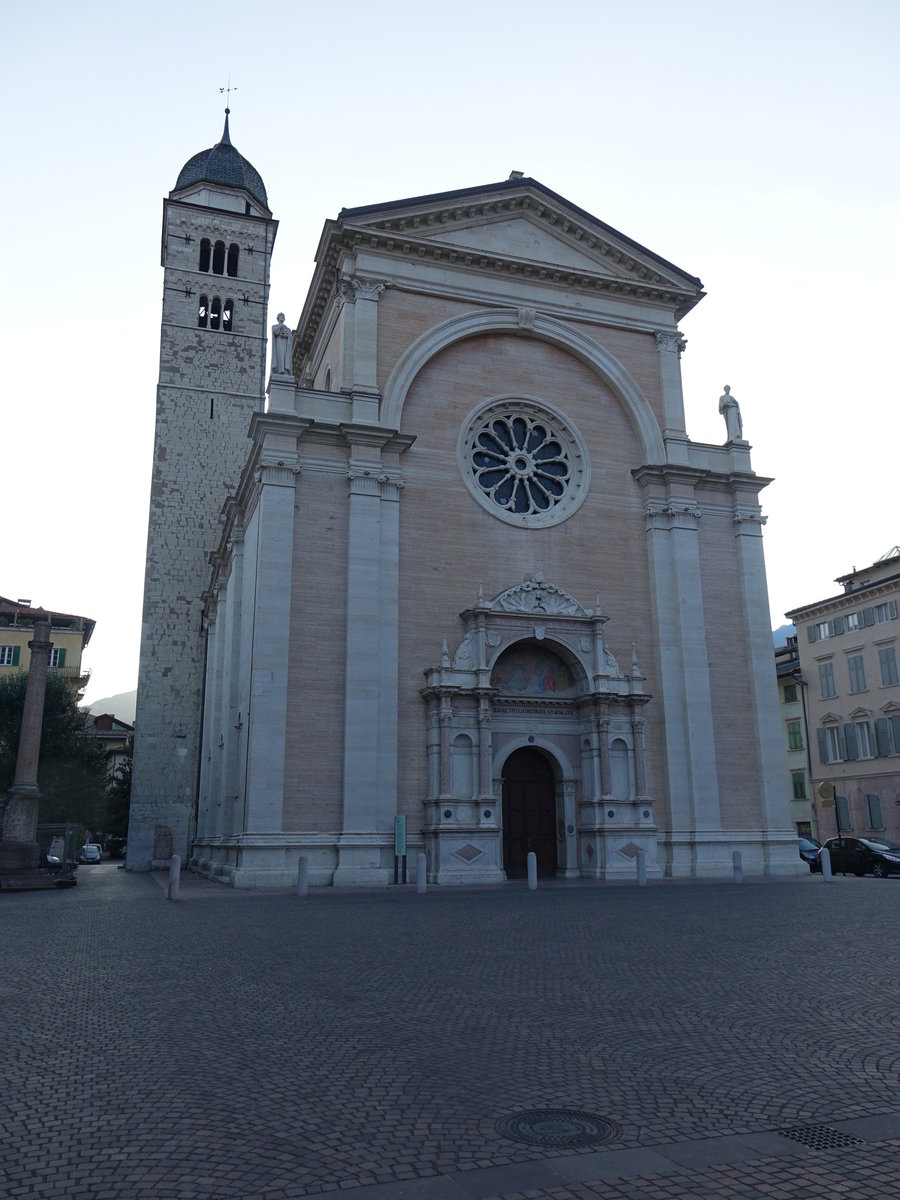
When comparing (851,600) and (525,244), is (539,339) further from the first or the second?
(851,600)

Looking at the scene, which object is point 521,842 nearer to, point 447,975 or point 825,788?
point 447,975

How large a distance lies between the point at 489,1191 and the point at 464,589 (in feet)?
77.4

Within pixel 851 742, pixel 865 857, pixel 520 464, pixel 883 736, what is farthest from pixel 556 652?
pixel 851 742

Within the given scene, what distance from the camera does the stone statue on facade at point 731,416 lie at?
31.7 meters

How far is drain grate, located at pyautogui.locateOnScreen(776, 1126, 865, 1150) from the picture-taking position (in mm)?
4570

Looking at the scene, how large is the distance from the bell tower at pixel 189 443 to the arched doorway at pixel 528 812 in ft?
56.0

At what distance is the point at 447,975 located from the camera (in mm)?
9508

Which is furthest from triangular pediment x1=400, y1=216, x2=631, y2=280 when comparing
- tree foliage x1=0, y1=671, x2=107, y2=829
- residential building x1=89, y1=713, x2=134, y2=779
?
residential building x1=89, y1=713, x2=134, y2=779

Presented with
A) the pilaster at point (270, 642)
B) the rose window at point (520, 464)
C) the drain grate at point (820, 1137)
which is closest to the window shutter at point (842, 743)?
the rose window at point (520, 464)

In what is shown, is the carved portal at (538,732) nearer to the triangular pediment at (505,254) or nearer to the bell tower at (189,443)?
the triangular pediment at (505,254)

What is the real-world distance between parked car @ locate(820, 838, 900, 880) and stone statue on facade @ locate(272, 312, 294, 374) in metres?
22.8

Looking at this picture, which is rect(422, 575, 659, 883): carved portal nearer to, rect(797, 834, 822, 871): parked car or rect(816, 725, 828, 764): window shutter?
rect(797, 834, 822, 871): parked car

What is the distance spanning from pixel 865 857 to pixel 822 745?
20.4 meters

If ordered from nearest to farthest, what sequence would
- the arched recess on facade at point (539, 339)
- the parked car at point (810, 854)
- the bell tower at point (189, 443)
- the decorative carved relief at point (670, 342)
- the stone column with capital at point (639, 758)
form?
the stone column with capital at point (639, 758), the arched recess on facade at point (539, 339), the decorative carved relief at point (670, 342), the parked car at point (810, 854), the bell tower at point (189, 443)
